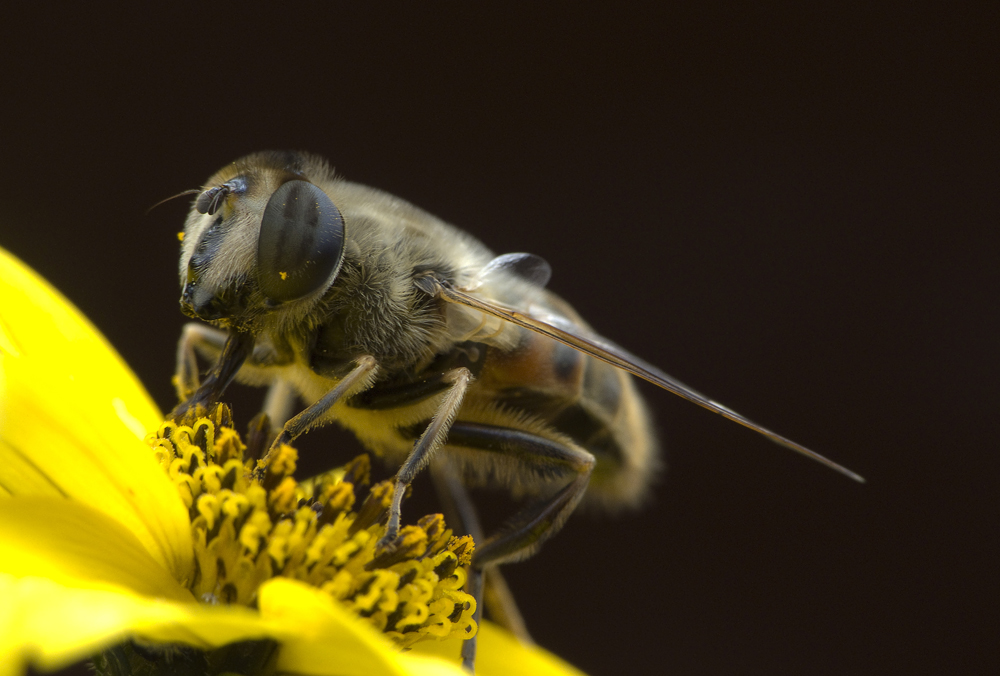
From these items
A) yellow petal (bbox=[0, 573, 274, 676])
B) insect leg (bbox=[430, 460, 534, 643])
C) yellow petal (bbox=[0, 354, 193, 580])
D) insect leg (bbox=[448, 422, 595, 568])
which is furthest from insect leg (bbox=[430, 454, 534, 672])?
yellow petal (bbox=[0, 573, 274, 676])

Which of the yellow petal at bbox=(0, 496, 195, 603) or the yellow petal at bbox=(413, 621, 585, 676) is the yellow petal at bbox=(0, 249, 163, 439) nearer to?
the yellow petal at bbox=(0, 496, 195, 603)

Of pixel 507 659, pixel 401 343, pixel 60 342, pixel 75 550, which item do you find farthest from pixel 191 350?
pixel 507 659

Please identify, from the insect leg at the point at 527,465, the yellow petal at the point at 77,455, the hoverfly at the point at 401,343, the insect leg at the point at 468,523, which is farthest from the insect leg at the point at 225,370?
the insect leg at the point at 468,523

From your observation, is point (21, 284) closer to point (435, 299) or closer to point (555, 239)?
point (435, 299)

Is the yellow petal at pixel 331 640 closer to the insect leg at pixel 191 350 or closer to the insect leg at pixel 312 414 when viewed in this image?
the insect leg at pixel 312 414

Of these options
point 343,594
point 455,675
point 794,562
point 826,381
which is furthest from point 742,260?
point 455,675
